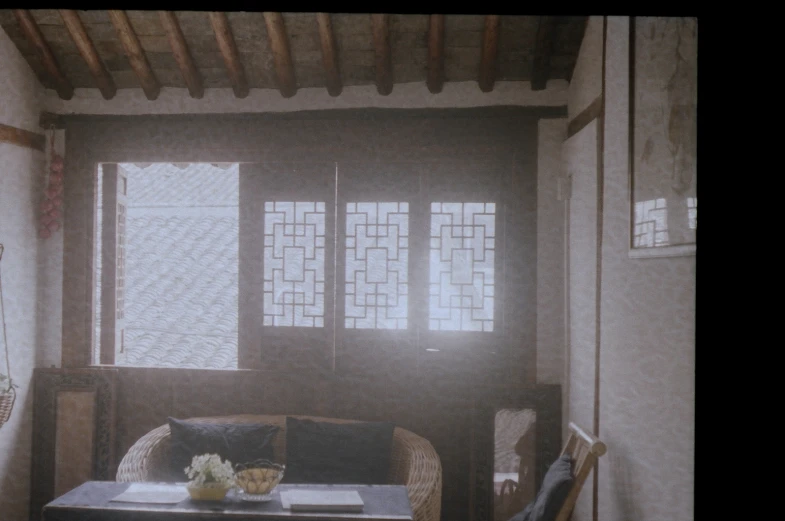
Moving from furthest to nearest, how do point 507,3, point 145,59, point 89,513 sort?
point 145,59 < point 89,513 < point 507,3

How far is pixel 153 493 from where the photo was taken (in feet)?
10.9

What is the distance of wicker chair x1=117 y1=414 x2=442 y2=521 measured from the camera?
3703mm

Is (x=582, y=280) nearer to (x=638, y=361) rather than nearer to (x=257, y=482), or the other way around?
(x=638, y=361)

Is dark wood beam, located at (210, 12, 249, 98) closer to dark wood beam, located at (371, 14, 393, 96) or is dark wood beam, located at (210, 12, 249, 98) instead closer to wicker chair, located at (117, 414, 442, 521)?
dark wood beam, located at (371, 14, 393, 96)

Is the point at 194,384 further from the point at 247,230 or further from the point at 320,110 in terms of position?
the point at 320,110

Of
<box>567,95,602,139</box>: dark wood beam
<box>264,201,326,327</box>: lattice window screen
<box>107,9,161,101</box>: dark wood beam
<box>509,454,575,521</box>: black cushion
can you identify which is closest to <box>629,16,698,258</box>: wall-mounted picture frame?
<box>567,95,602,139</box>: dark wood beam

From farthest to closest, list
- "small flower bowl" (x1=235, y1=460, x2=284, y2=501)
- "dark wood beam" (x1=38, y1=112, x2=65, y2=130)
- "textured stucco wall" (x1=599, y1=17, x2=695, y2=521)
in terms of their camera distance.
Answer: "dark wood beam" (x1=38, y1=112, x2=65, y2=130)
"small flower bowl" (x1=235, y1=460, x2=284, y2=501)
"textured stucco wall" (x1=599, y1=17, x2=695, y2=521)

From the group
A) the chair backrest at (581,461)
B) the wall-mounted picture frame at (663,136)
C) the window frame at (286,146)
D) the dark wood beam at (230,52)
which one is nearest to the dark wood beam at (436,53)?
the window frame at (286,146)

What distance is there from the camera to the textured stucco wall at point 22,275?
4.32 meters

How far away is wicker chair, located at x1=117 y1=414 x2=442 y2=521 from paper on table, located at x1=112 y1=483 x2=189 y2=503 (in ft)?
1.22

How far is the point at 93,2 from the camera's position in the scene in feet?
4.16

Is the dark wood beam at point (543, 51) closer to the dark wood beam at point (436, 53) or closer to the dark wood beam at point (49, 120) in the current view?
the dark wood beam at point (436, 53)

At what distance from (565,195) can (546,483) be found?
5.78 ft
